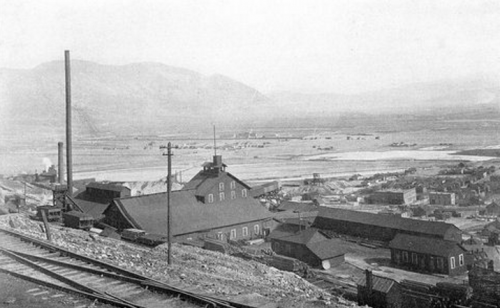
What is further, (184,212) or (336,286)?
(184,212)

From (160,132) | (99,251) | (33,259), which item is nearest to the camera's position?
(33,259)

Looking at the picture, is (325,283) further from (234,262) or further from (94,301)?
(94,301)

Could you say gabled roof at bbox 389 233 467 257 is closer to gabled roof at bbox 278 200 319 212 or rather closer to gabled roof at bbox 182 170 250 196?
gabled roof at bbox 278 200 319 212

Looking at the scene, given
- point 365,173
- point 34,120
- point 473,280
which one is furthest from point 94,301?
point 34,120

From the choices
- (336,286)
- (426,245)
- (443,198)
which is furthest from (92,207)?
(443,198)

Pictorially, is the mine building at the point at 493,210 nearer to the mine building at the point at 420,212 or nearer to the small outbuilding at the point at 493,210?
the small outbuilding at the point at 493,210

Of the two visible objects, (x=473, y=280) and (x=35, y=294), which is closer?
(x=35, y=294)

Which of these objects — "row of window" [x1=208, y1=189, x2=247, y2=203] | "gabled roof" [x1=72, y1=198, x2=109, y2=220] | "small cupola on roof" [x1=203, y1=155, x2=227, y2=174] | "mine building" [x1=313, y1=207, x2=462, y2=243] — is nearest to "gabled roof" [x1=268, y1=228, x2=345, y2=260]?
"row of window" [x1=208, y1=189, x2=247, y2=203]

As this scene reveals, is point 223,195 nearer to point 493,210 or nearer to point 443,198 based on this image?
point 493,210
